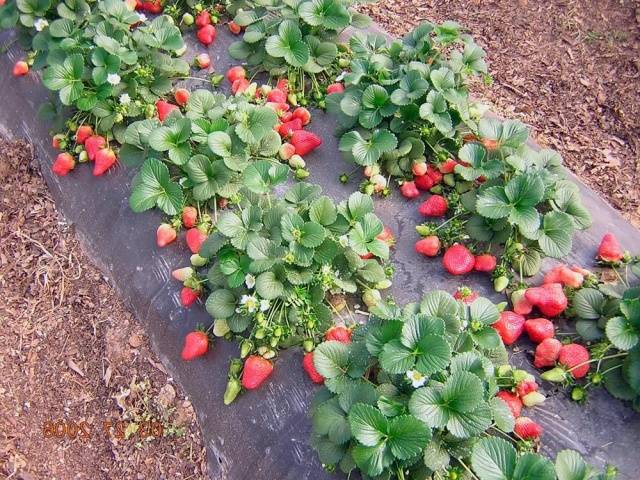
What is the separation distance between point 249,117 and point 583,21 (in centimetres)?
235

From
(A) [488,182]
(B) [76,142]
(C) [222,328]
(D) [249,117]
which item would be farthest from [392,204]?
(B) [76,142]

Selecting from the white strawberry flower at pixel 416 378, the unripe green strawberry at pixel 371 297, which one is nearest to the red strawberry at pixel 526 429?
the white strawberry flower at pixel 416 378

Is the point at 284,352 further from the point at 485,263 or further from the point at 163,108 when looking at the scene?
the point at 163,108

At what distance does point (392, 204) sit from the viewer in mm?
2723

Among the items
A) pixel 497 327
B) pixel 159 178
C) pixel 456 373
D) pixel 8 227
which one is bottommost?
pixel 8 227

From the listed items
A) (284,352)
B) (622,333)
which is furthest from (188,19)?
(622,333)

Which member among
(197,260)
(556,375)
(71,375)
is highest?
(556,375)

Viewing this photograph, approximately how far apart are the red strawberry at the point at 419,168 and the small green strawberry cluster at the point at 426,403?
29.0 inches

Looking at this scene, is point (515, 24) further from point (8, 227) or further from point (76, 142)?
point (8, 227)

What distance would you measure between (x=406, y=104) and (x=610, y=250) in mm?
966

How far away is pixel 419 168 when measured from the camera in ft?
8.72

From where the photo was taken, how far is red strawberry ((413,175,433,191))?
105 inches

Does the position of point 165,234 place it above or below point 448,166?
below

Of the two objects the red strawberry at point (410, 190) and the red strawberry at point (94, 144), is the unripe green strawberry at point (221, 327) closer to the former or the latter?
the red strawberry at point (410, 190)
